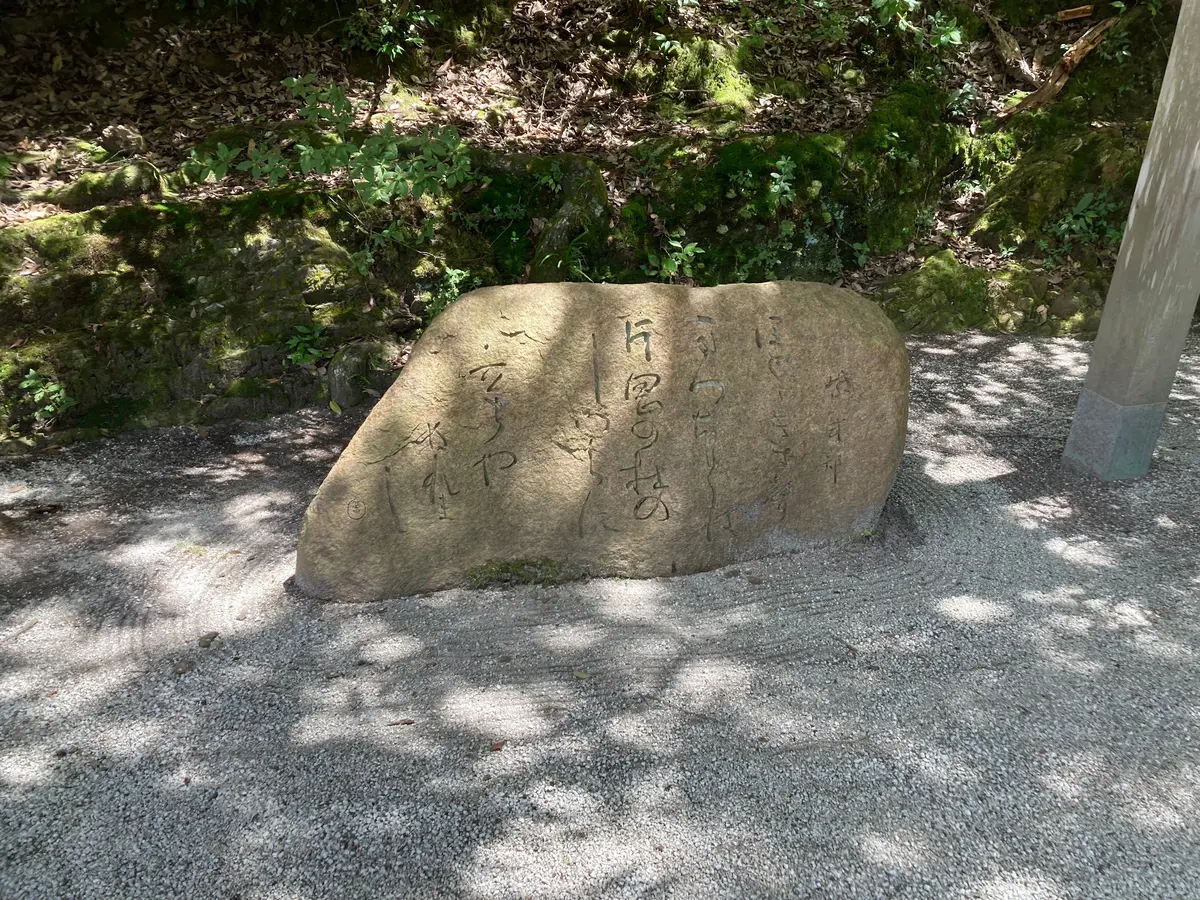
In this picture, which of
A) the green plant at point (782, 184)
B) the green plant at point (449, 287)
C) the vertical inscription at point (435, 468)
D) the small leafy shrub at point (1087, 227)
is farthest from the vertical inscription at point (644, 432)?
the small leafy shrub at point (1087, 227)

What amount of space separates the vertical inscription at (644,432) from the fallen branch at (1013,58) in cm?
613

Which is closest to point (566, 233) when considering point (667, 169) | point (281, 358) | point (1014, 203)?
point (667, 169)

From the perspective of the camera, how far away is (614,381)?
11.8 feet

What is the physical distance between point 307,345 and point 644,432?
9.70 feet

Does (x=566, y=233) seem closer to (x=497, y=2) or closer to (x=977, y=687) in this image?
(x=497, y=2)

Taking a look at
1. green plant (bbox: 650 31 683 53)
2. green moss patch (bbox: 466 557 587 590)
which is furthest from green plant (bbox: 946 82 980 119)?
green moss patch (bbox: 466 557 587 590)

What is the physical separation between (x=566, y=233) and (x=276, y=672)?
393cm

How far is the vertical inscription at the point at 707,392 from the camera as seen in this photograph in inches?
145

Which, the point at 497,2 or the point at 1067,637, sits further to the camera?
the point at 497,2

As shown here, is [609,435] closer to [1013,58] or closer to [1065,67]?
[1065,67]

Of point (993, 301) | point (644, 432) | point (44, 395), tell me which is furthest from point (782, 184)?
point (44, 395)

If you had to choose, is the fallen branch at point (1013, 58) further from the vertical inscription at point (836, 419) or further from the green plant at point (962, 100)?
the vertical inscription at point (836, 419)

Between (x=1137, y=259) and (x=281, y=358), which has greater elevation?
(x=1137, y=259)

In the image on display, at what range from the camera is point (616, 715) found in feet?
9.92
